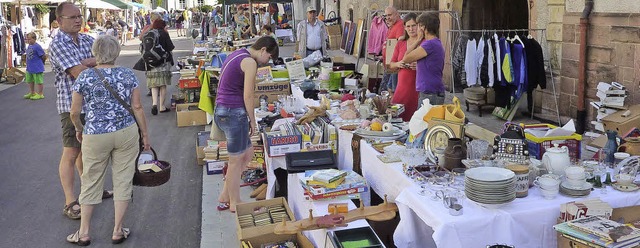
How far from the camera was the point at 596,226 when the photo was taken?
277cm

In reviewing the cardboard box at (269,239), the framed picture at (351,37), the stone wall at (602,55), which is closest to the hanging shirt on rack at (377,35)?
the framed picture at (351,37)

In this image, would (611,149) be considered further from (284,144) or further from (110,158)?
(110,158)

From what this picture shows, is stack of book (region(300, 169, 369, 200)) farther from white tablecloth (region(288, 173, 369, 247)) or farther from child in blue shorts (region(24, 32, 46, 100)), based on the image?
child in blue shorts (region(24, 32, 46, 100))

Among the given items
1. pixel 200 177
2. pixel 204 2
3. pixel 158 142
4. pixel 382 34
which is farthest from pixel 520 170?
pixel 204 2

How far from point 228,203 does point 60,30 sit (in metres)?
2.06

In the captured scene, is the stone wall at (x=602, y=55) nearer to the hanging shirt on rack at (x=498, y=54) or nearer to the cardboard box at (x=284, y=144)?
the hanging shirt on rack at (x=498, y=54)

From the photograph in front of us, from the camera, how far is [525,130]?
3873 millimetres

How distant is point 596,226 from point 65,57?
13.4ft

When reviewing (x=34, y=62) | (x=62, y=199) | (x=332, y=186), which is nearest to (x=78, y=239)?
(x=62, y=199)

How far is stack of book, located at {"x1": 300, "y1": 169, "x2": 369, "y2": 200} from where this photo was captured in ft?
12.4

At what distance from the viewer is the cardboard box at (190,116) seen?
9.34 meters

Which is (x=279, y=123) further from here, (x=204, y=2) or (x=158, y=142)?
(x=204, y=2)

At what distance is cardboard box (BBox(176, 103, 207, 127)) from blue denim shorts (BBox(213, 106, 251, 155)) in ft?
15.0

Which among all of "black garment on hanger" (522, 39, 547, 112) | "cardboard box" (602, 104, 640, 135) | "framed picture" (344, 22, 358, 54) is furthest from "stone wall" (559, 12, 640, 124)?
"framed picture" (344, 22, 358, 54)
